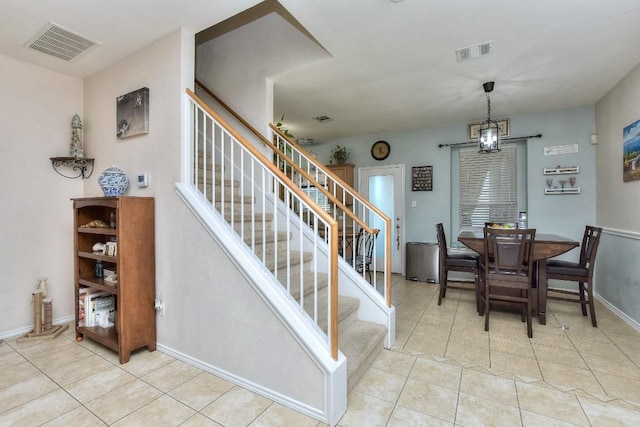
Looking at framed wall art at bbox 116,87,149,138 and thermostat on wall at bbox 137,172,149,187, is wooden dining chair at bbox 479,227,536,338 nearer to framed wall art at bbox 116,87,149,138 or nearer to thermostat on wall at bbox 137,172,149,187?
thermostat on wall at bbox 137,172,149,187

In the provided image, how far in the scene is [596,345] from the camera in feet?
8.57

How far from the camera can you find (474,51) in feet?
9.04

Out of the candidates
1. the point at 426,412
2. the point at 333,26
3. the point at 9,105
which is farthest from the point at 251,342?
the point at 9,105

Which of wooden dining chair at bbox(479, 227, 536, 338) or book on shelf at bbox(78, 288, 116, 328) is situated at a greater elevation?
wooden dining chair at bbox(479, 227, 536, 338)

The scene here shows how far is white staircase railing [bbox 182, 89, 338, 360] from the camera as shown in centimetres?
179

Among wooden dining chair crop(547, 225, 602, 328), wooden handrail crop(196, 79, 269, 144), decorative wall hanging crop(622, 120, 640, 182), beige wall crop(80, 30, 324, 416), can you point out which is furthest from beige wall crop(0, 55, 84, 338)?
decorative wall hanging crop(622, 120, 640, 182)

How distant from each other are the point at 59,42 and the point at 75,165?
118 cm

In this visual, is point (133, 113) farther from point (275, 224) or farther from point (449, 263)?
point (449, 263)

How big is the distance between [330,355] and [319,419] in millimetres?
352

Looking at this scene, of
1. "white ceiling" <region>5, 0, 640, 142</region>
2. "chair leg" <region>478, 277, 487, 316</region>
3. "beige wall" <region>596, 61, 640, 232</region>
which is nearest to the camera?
"white ceiling" <region>5, 0, 640, 142</region>

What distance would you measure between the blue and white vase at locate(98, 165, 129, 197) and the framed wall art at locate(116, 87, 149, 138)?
40 centimetres

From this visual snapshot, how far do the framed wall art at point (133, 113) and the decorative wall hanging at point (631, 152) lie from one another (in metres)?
4.62

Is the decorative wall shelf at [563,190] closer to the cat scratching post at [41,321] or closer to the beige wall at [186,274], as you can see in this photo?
the beige wall at [186,274]

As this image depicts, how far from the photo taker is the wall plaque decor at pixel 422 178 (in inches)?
206
